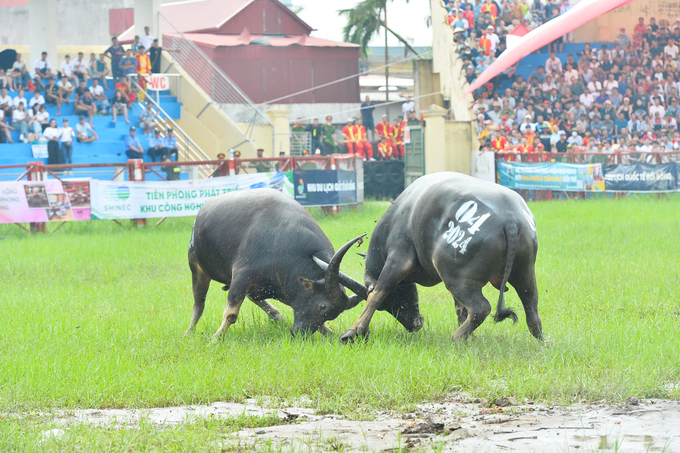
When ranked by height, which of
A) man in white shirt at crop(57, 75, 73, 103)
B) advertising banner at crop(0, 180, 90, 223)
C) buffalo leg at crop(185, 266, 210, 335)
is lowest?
buffalo leg at crop(185, 266, 210, 335)

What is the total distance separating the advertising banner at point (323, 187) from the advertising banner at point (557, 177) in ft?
18.5

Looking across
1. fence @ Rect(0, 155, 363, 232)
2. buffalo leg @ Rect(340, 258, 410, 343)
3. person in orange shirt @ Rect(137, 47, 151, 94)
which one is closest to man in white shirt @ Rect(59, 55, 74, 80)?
person in orange shirt @ Rect(137, 47, 151, 94)

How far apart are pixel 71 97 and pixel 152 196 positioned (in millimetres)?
8393

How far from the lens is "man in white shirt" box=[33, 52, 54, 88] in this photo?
2425 centimetres

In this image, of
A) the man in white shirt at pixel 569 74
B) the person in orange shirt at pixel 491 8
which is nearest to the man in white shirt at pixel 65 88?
the person in orange shirt at pixel 491 8

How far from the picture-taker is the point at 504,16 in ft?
100

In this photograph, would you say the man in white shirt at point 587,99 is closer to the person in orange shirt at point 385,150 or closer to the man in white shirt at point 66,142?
the person in orange shirt at point 385,150

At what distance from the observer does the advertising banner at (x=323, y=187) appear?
19359mm

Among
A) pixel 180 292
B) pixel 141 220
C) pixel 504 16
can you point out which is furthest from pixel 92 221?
pixel 504 16

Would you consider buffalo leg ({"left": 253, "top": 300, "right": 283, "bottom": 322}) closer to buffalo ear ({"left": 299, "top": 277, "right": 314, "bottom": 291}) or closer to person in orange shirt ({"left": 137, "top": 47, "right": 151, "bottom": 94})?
buffalo ear ({"left": 299, "top": 277, "right": 314, "bottom": 291})

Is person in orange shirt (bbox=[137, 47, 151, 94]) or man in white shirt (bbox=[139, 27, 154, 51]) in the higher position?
man in white shirt (bbox=[139, 27, 154, 51])

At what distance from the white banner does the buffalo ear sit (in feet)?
34.0

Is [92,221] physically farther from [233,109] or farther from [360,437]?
[360,437]

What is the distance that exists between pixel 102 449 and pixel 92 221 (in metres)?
14.2
